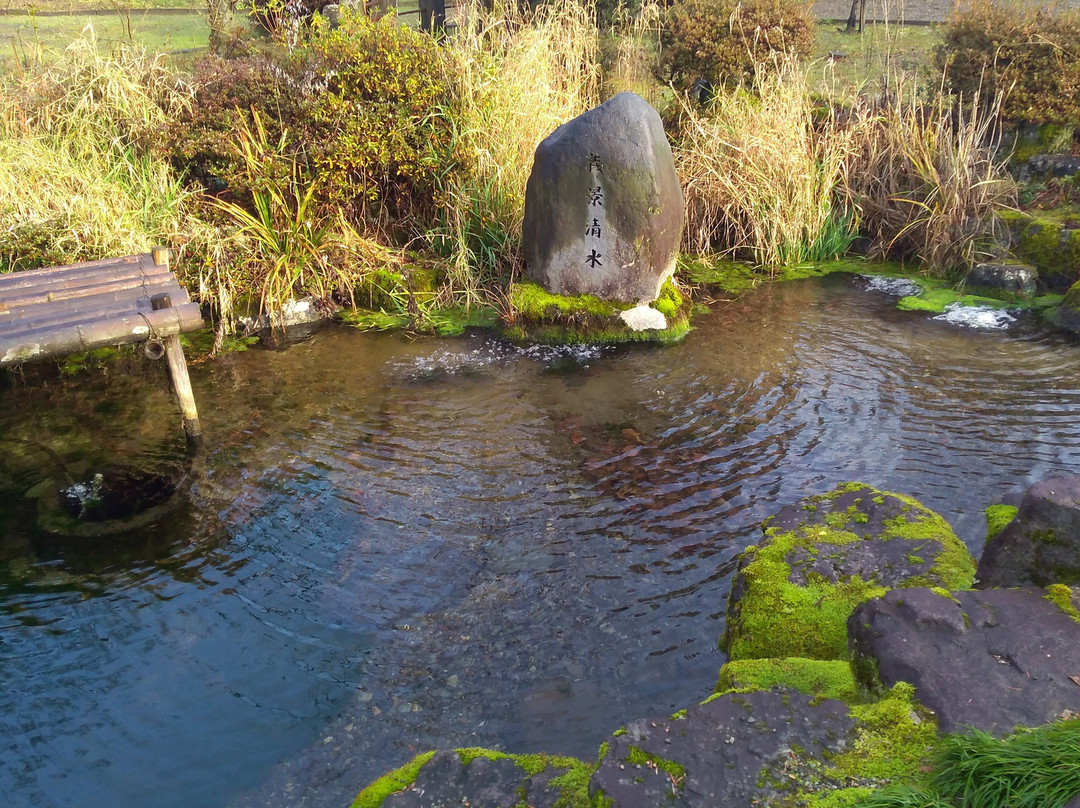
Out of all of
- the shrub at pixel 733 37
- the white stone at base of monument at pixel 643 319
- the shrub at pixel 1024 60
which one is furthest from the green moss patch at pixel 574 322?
the shrub at pixel 1024 60

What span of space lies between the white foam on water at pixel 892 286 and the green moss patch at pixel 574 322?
2.36m

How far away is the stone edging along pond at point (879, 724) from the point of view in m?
2.04

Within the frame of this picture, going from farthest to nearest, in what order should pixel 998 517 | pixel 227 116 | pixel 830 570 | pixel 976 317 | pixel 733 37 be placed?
pixel 733 37
pixel 227 116
pixel 976 317
pixel 998 517
pixel 830 570

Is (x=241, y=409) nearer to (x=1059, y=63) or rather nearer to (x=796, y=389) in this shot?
(x=796, y=389)

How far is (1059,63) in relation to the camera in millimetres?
8117

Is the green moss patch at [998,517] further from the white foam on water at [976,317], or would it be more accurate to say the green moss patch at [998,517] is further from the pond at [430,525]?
the white foam on water at [976,317]

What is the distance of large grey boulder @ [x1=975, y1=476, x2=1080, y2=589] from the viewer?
2.67 metres

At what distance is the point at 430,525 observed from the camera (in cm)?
450

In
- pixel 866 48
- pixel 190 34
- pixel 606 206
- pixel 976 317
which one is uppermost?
pixel 190 34

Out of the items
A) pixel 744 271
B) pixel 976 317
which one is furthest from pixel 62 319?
pixel 976 317

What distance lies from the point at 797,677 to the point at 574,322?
4.65 m

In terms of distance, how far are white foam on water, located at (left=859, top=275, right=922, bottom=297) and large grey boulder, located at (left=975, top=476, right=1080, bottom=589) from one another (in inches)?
210

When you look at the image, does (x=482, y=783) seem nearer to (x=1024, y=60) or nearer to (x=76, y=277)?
(x=76, y=277)

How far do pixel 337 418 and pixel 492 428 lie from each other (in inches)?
44.4
